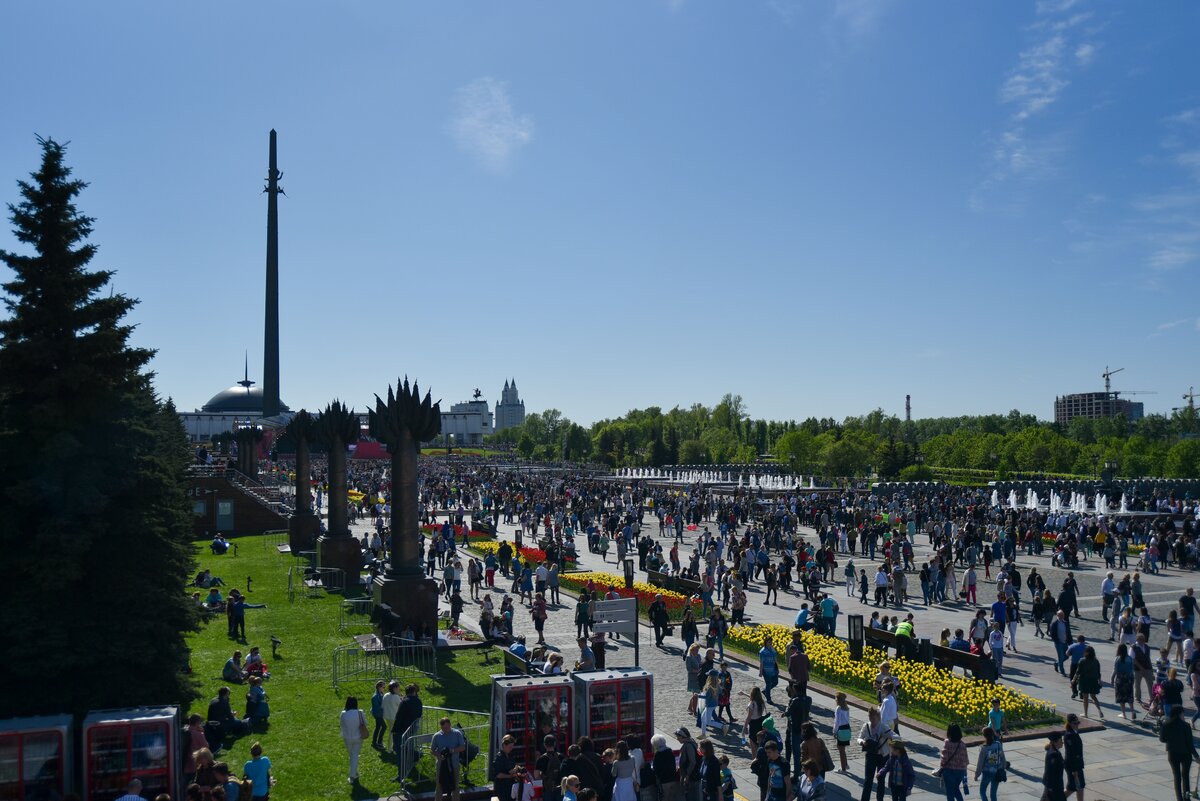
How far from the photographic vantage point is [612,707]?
12312 mm

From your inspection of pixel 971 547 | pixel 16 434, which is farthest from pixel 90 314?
pixel 971 547

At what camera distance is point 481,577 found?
2861 centimetres

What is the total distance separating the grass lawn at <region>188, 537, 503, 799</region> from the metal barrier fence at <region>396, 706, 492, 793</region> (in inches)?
10.9

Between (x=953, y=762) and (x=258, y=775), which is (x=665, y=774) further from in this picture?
(x=258, y=775)

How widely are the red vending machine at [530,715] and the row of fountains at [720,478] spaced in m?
59.4

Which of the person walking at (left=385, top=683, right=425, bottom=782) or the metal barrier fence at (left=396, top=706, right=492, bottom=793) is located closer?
the metal barrier fence at (left=396, top=706, right=492, bottom=793)

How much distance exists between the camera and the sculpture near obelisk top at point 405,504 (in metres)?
21.8

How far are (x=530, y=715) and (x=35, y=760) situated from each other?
5.79m

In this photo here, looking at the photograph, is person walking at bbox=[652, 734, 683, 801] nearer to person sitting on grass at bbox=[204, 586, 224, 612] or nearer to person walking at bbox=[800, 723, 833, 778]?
person walking at bbox=[800, 723, 833, 778]

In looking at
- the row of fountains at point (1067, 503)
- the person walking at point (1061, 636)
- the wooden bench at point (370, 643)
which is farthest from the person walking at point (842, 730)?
the row of fountains at point (1067, 503)

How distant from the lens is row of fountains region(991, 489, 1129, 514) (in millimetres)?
50025

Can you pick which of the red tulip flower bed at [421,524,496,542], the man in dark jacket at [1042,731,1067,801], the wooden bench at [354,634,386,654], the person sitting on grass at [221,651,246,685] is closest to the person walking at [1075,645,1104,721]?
the man in dark jacket at [1042,731,1067,801]

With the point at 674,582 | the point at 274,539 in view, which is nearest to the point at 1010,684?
the point at 674,582

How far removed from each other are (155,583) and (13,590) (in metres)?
1.72
